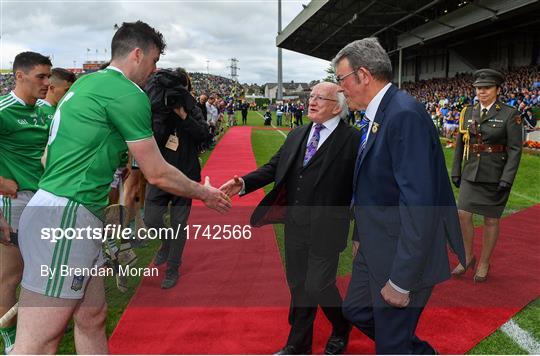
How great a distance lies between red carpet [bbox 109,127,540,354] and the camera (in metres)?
3.42

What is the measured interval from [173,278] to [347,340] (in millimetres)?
2063

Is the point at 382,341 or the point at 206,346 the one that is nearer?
the point at 382,341

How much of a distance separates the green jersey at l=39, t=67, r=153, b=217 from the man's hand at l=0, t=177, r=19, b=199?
115cm

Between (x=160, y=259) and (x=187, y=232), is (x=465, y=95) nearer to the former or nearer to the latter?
(x=187, y=232)

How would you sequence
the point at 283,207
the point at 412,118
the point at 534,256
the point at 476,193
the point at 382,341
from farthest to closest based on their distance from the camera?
the point at 534,256, the point at 476,193, the point at 283,207, the point at 382,341, the point at 412,118

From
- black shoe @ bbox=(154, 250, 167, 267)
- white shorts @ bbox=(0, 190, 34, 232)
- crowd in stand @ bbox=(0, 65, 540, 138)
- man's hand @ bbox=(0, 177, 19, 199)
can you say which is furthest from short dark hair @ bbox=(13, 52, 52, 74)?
crowd in stand @ bbox=(0, 65, 540, 138)

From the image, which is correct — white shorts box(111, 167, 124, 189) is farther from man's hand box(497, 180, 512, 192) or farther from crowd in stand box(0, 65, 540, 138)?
crowd in stand box(0, 65, 540, 138)

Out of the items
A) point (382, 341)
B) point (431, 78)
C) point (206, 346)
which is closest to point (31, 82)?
point (206, 346)

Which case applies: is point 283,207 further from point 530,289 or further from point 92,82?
point 530,289

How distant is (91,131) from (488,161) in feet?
13.5

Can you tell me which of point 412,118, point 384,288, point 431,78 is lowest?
point 384,288

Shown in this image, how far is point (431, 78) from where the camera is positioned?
43.7 metres

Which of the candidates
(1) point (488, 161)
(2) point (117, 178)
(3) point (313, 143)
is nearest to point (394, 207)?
(3) point (313, 143)

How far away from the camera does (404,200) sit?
7.15ft
